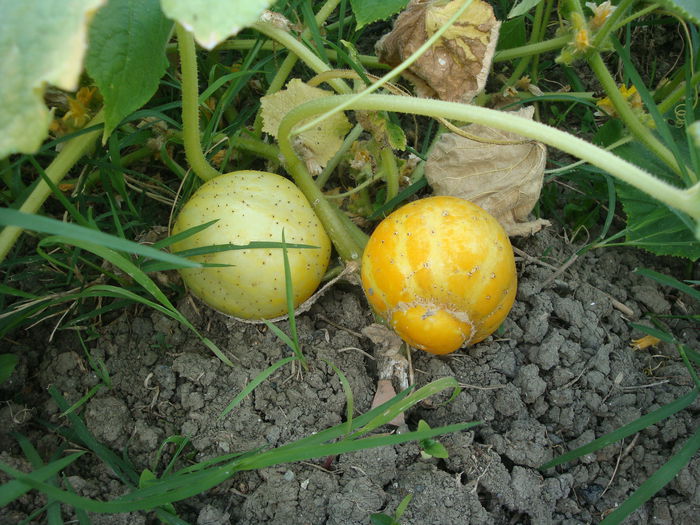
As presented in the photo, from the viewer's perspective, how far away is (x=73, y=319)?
1.72 meters

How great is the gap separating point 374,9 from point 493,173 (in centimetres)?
54

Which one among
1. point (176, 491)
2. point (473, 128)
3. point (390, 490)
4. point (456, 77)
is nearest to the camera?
point (176, 491)

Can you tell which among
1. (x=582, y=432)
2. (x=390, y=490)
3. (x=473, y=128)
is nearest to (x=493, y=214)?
(x=473, y=128)

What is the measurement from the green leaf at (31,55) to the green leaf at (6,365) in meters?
0.76

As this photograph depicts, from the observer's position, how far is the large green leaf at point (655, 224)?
5.84 feet

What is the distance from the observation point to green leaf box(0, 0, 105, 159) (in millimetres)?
977

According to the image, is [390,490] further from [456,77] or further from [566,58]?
[566,58]

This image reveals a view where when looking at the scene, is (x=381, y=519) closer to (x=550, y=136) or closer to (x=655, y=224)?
(x=550, y=136)

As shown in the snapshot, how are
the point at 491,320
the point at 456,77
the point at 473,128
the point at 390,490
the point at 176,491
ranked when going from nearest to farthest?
1. the point at 176,491
2. the point at 390,490
3. the point at 491,320
4. the point at 456,77
5. the point at 473,128

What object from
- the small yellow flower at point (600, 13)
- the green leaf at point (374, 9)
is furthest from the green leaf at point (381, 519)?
the small yellow flower at point (600, 13)

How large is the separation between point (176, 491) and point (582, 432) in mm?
973

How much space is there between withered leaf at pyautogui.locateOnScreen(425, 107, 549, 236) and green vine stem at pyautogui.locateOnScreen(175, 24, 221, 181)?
61cm

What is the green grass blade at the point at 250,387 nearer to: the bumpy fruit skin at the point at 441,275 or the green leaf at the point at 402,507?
the bumpy fruit skin at the point at 441,275

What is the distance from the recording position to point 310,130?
179 cm
